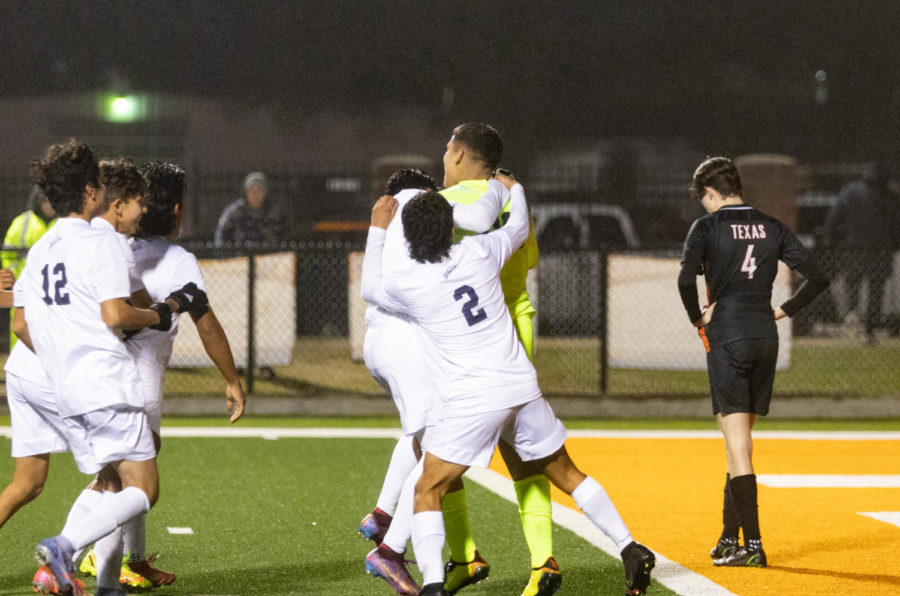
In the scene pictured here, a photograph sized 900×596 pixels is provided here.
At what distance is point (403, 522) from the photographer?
595cm

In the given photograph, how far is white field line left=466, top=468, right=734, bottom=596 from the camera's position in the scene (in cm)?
626

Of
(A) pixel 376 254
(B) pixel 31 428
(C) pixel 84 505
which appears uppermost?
(A) pixel 376 254

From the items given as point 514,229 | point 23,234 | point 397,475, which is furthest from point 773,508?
point 23,234

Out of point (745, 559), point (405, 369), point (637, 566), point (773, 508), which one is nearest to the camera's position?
point (637, 566)

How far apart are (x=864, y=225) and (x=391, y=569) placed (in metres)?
14.8

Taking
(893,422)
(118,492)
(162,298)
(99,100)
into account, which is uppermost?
(99,100)

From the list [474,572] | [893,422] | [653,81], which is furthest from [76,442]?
[653,81]

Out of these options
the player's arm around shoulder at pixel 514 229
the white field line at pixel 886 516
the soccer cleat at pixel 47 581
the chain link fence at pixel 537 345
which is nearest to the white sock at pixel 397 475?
the player's arm around shoulder at pixel 514 229

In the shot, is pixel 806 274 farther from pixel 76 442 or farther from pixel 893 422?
pixel 893 422

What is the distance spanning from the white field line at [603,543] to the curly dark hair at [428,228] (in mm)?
1951

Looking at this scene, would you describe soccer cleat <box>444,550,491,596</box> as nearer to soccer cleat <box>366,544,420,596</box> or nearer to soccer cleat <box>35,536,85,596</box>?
soccer cleat <box>366,544,420,596</box>

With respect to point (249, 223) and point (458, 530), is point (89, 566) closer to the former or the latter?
point (458, 530)

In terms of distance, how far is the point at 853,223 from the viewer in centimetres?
1930

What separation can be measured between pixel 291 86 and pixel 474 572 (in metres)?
26.7
